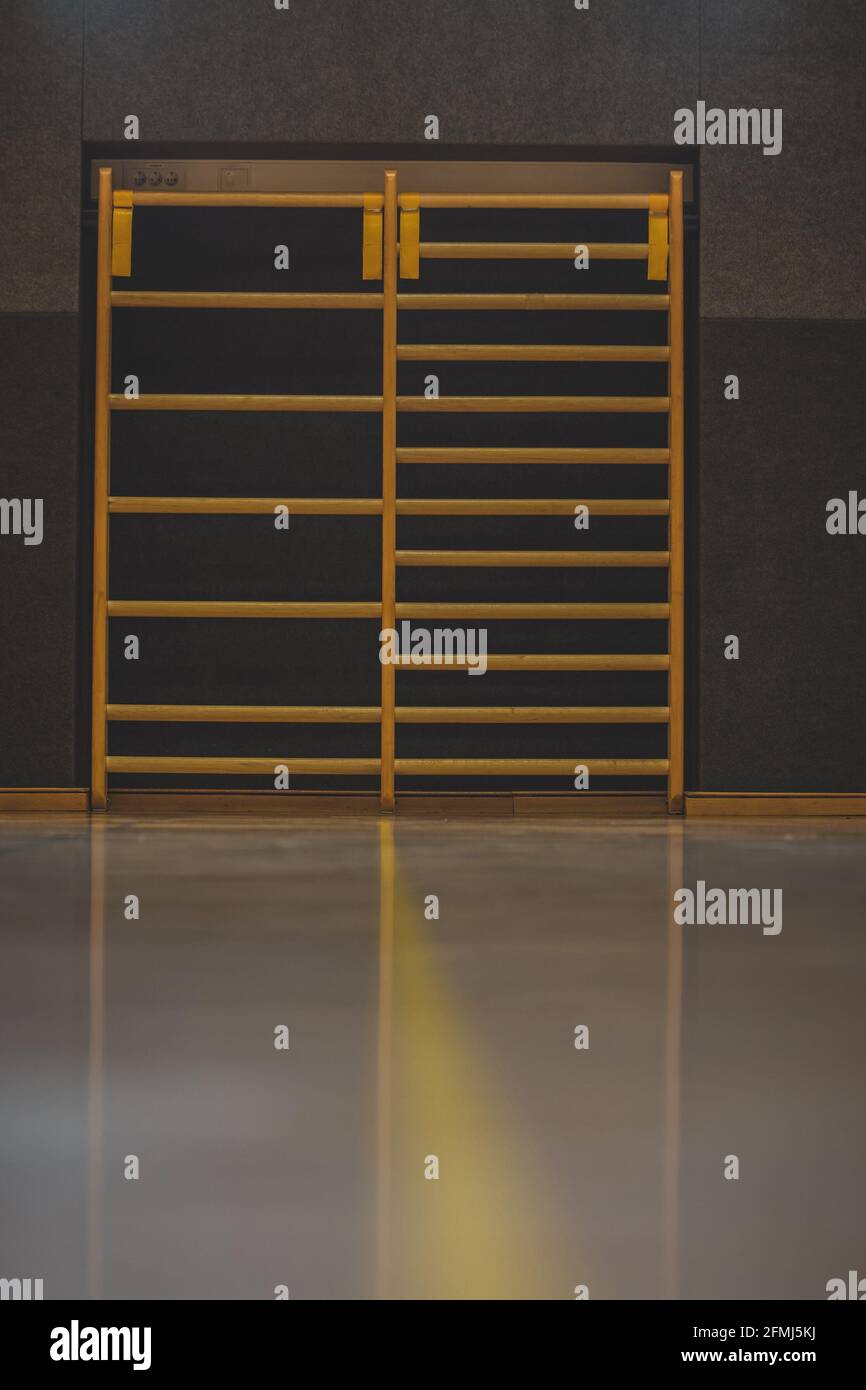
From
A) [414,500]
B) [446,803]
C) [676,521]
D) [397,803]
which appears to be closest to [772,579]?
[676,521]

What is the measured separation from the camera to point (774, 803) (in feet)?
19.1

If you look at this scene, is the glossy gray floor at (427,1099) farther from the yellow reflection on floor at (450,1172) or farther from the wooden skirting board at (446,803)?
the wooden skirting board at (446,803)

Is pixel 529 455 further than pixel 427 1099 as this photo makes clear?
Yes

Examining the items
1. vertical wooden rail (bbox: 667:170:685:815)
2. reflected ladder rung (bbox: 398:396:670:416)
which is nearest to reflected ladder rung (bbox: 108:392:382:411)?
reflected ladder rung (bbox: 398:396:670:416)

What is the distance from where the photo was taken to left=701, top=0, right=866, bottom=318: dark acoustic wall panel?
5.84m

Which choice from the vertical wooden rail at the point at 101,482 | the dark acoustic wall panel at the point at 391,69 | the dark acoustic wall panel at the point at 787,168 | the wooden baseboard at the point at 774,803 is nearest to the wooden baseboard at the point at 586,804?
the wooden baseboard at the point at 774,803

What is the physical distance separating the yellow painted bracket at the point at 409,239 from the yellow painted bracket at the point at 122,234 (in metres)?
0.96

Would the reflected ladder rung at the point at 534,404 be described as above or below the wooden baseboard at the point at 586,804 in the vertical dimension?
above

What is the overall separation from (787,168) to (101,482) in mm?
2696

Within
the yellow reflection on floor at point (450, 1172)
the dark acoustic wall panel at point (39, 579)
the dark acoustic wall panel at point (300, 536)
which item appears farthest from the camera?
the dark acoustic wall panel at point (300, 536)

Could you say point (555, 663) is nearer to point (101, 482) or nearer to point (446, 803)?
point (446, 803)

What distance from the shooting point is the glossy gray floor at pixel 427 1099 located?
952mm
